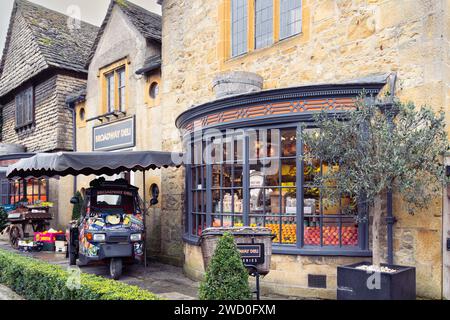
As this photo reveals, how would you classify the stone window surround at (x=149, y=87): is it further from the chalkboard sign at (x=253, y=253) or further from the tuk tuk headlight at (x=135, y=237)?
the chalkboard sign at (x=253, y=253)

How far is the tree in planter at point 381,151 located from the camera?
6.02 metres

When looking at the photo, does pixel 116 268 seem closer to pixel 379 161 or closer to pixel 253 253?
pixel 253 253

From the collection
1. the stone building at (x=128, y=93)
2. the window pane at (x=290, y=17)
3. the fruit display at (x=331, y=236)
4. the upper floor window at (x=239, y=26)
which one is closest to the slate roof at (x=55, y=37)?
the stone building at (x=128, y=93)

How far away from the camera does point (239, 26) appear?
1038 cm

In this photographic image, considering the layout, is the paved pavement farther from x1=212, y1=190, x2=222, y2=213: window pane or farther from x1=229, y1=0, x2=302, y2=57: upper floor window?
x1=229, y1=0, x2=302, y2=57: upper floor window

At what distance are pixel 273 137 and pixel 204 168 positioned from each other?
193 cm

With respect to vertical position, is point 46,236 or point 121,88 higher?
point 121,88

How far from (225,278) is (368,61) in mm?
4789

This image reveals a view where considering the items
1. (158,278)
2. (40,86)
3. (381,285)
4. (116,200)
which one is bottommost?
(158,278)

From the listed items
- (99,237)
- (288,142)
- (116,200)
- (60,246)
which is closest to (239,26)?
(288,142)

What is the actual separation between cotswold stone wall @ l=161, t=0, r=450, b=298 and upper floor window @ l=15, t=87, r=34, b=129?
1124 cm

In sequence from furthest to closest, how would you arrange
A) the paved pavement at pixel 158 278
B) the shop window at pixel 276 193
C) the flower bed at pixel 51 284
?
the paved pavement at pixel 158 278 < the shop window at pixel 276 193 < the flower bed at pixel 51 284

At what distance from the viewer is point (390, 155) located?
600 cm
